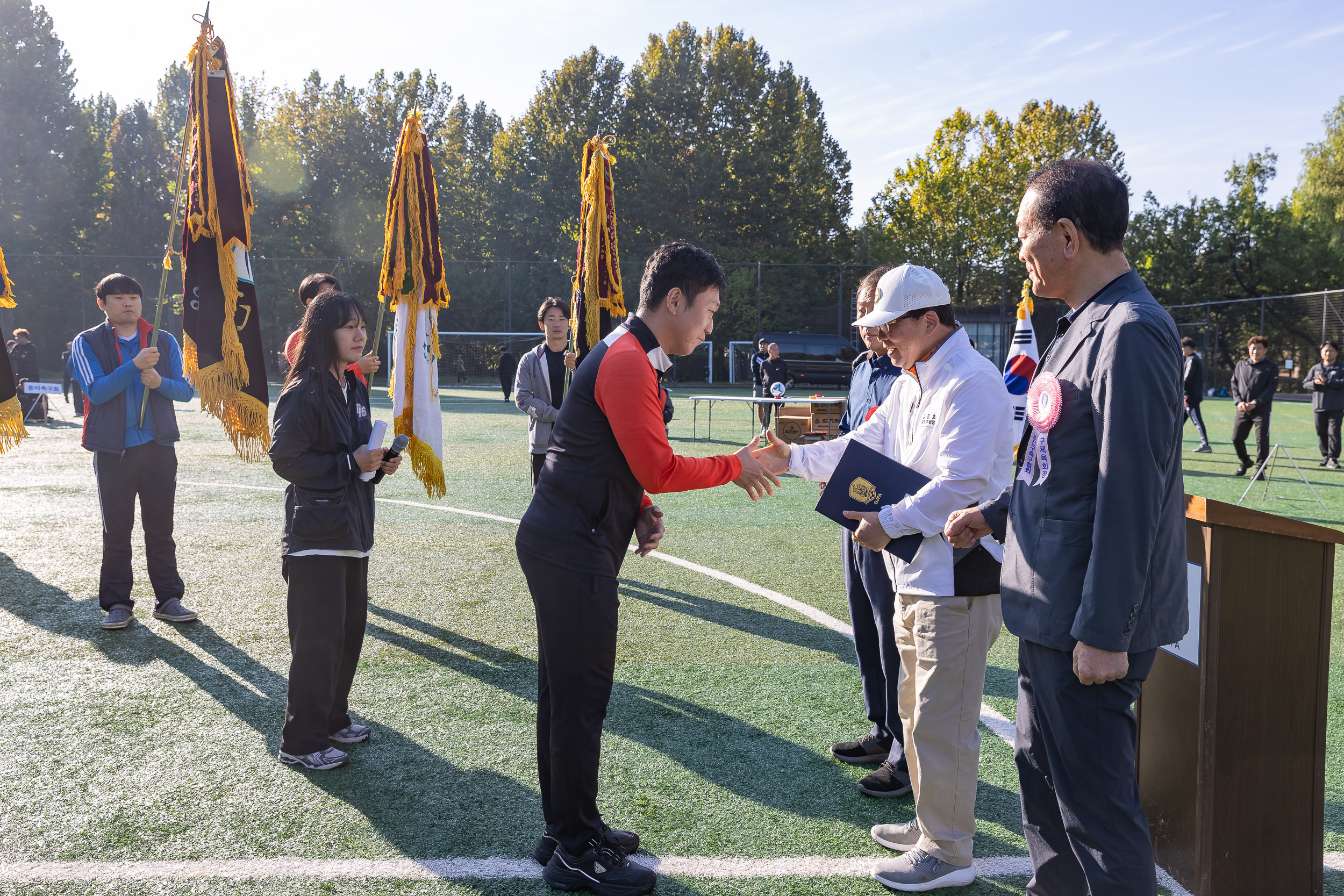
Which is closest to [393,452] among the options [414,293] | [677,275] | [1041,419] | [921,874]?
[677,275]

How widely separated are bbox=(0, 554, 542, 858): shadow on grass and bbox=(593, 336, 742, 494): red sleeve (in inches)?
62.6

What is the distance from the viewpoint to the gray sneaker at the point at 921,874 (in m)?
2.97

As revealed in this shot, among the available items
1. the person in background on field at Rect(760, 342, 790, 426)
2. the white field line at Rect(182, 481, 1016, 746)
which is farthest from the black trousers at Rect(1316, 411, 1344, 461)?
the white field line at Rect(182, 481, 1016, 746)

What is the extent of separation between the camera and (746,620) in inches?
239

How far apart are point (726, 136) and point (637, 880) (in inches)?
1964

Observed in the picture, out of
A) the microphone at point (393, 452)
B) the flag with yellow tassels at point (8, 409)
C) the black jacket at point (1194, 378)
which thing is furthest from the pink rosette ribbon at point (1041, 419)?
the black jacket at point (1194, 378)

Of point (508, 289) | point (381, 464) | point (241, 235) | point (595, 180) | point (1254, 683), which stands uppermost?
point (508, 289)

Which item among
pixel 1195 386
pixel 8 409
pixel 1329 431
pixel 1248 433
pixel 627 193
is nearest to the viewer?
pixel 8 409

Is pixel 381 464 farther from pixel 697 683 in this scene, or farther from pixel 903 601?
→ pixel 903 601

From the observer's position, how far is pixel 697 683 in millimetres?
4926

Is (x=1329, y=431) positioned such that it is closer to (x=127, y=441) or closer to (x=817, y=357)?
(x=127, y=441)

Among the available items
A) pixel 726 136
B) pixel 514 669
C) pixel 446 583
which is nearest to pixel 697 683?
pixel 514 669

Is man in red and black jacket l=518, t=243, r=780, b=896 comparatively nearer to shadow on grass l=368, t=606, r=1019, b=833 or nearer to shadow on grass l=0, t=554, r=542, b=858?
shadow on grass l=0, t=554, r=542, b=858

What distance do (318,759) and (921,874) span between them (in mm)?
2605
